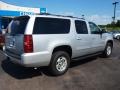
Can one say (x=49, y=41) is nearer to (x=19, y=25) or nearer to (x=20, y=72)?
(x=19, y=25)

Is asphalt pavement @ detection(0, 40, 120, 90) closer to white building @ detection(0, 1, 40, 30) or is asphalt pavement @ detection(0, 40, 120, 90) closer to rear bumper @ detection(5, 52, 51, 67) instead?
rear bumper @ detection(5, 52, 51, 67)

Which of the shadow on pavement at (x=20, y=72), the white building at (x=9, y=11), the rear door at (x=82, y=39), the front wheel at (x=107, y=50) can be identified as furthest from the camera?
the white building at (x=9, y=11)

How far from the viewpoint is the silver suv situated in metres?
5.46

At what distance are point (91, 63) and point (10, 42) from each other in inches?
153

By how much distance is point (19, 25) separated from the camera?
19.6 ft

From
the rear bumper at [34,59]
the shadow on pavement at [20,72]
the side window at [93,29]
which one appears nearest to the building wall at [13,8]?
the shadow on pavement at [20,72]

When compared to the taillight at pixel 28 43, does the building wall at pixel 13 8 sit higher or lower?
higher

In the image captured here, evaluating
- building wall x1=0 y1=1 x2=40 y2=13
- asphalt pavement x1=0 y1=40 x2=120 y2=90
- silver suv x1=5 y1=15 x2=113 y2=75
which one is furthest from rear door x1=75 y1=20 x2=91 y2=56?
building wall x1=0 y1=1 x2=40 y2=13

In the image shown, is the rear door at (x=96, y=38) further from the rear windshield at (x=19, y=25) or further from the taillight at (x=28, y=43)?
the taillight at (x=28, y=43)

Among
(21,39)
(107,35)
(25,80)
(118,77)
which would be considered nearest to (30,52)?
(21,39)

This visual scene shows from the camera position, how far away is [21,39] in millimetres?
5508

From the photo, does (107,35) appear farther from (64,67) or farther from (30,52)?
(30,52)

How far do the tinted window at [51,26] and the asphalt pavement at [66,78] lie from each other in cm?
157

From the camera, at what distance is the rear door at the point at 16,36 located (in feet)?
18.4
